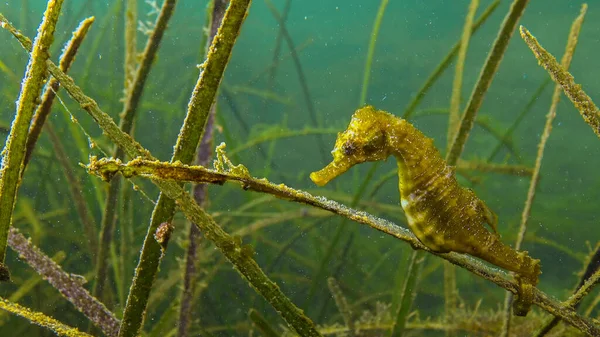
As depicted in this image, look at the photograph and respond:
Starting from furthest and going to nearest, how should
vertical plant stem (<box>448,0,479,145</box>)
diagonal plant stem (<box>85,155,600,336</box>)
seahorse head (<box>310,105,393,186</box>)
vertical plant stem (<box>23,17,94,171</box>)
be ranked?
vertical plant stem (<box>448,0,479,145</box>) → vertical plant stem (<box>23,17,94,171</box>) → seahorse head (<box>310,105,393,186</box>) → diagonal plant stem (<box>85,155,600,336</box>)

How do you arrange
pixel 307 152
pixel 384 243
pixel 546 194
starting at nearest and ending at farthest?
pixel 384 243 < pixel 546 194 < pixel 307 152

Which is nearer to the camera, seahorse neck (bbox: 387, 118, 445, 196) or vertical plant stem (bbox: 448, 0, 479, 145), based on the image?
seahorse neck (bbox: 387, 118, 445, 196)

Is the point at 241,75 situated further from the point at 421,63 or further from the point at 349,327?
the point at 349,327

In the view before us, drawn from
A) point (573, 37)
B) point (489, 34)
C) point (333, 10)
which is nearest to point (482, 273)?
point (573, 37)

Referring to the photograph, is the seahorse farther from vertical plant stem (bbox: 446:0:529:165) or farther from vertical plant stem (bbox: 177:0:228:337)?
vertical plant stem (bbox: 177:0:228:337)

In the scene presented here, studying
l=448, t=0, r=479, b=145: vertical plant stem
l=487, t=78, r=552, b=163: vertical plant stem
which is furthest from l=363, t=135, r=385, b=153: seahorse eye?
l=487, t=78, r=552, b=163: vertical plant stem

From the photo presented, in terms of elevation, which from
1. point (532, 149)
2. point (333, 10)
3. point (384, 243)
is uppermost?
point (333, 10)

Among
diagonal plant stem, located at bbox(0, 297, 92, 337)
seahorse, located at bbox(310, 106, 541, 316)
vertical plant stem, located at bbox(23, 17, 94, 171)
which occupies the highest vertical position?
vertical plant stem, located at bbox(23, 17, 94, 171)
